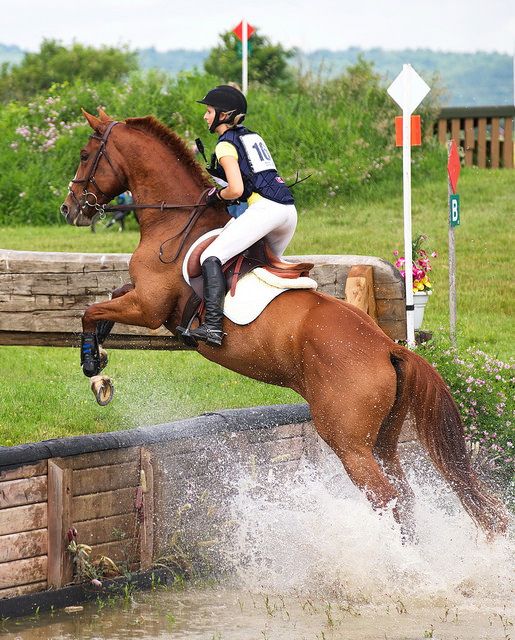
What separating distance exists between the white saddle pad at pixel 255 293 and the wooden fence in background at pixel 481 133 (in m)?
12.3

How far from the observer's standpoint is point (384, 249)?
14047 mm

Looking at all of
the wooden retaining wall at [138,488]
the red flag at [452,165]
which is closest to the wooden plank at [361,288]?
the wooden retaining wall at [138,488]

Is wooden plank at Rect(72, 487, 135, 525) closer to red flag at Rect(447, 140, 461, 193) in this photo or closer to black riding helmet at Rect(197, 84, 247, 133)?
black riding helmet at Rect(197, 84, 247, 133)

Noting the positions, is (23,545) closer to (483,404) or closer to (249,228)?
(249,228)

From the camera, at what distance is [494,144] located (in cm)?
1878

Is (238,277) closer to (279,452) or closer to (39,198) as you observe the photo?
(279,452)

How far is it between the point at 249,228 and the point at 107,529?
1.72 meters

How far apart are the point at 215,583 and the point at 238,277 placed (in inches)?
64.0

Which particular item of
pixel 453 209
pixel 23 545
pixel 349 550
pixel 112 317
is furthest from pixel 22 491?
pixel 453 209

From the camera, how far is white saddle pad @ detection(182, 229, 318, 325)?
21.2 feet

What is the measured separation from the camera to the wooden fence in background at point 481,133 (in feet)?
61.0

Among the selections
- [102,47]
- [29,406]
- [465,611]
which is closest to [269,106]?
[29,406]

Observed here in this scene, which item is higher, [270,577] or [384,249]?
[384,249]

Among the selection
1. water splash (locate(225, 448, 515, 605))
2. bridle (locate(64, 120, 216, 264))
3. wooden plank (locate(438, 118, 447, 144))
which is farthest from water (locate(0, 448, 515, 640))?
wooden plank (locate(438, 118, 447, 144))
